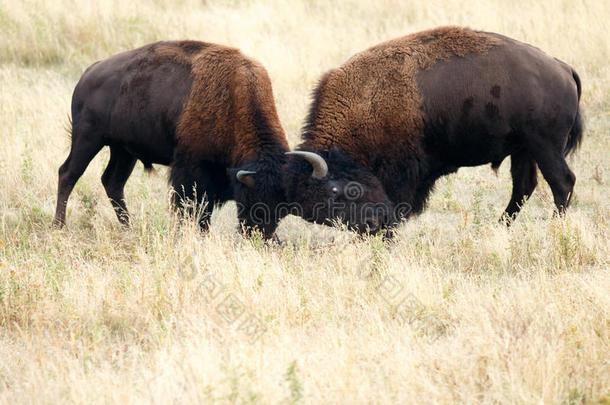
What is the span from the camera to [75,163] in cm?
705

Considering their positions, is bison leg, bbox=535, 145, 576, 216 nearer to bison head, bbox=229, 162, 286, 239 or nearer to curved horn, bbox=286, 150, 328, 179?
curved horn, bbox=286, 150, 328, 179

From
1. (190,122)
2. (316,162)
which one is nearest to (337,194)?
(316,162)

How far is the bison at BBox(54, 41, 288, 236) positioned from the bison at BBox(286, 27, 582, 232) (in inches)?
14.9

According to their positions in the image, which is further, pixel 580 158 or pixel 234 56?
pixel 580 158

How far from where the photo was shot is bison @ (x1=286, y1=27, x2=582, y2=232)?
6441 mm

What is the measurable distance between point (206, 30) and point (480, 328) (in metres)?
10.8

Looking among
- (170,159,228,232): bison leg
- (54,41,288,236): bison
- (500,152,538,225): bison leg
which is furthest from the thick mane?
(500,152,538,225): bison leg

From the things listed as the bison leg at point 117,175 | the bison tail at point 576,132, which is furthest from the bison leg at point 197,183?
the bison tail at point 576,132

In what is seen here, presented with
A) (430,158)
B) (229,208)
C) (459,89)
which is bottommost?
(229,208)

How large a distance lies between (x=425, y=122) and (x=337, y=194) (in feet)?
3.35

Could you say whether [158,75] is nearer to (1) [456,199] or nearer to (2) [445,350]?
(1) [456,199]

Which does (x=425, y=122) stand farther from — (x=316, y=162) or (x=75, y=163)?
(x=75, y=163)

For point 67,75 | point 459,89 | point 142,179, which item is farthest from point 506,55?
point 67,75

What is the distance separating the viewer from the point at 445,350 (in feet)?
13.2
